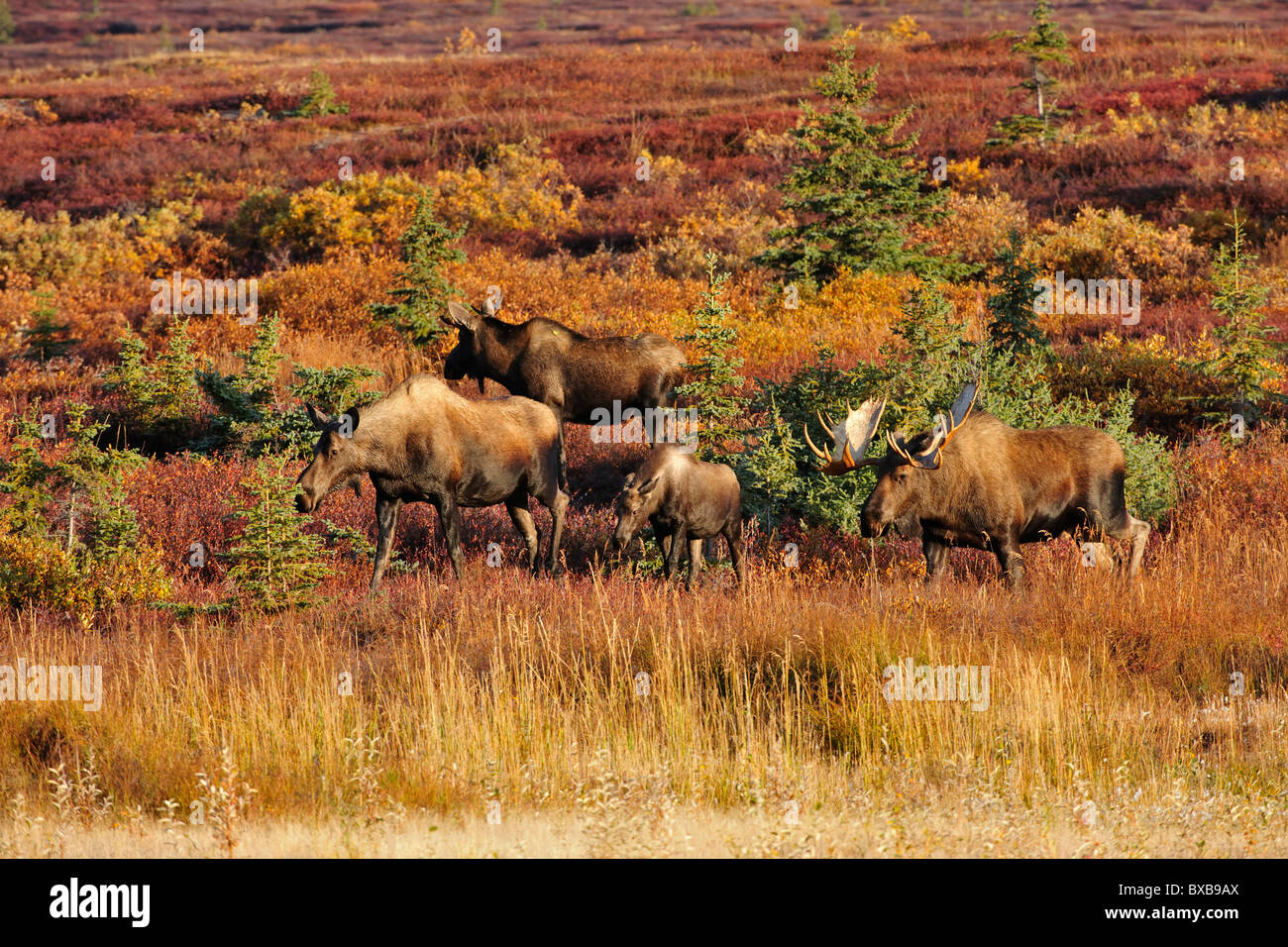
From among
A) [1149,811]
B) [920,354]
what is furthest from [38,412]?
[1149,811]

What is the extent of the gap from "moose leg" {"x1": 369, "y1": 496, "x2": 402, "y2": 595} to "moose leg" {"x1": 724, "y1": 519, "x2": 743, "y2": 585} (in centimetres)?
265

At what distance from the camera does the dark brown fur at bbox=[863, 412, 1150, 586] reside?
9727 mm

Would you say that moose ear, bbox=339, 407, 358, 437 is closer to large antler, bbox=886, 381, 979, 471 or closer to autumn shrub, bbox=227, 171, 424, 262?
large antler, bbox=886, 381, 979, 471

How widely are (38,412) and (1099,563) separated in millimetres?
12335

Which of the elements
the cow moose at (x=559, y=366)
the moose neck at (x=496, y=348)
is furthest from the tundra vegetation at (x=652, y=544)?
the moose neck at (x=496, y=348)

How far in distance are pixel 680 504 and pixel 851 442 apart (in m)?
1.39

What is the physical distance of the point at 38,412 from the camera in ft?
52.8

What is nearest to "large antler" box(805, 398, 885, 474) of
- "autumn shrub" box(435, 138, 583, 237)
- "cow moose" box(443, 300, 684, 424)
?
"cow moose" box(443, 300, 684, 424)

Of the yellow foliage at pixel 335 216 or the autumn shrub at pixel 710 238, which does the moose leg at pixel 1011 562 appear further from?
the yellow foliage at pixel 335 216

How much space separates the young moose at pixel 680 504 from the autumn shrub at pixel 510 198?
16.7 metres

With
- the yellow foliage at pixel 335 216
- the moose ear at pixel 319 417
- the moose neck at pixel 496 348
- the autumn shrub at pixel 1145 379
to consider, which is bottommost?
the autumn shrub at pixel 1145 379

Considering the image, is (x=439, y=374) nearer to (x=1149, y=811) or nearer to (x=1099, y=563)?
(x=1099, y=563)

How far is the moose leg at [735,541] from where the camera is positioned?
1066cm

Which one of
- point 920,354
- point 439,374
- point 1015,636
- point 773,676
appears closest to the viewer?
point 773,676
